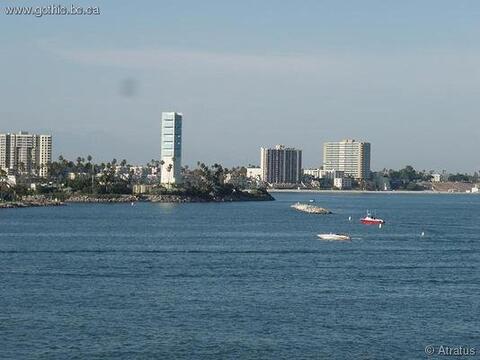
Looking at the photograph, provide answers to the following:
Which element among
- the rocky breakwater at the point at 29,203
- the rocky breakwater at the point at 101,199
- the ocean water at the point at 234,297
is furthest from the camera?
the rocky breakwater at the point at 101,199

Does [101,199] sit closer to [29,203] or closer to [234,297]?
[29,203]

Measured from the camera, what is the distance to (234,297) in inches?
1865

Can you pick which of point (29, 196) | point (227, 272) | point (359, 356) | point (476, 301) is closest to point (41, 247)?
point (227, 272)

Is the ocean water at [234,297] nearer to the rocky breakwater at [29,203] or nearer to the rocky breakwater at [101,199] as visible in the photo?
the rocky breakwater at [29,203]

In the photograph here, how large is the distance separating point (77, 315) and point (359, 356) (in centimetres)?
1286

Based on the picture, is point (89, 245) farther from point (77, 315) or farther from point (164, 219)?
point (164, 219)

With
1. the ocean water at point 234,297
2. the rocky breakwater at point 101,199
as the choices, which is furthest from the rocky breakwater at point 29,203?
the ocean water at point 234,297

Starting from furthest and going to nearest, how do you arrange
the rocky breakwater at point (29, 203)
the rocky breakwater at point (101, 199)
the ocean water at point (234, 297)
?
the rocky breakwater at point (101, 199)
the rocky breakwater at point (29, 203)
the ocean water at point (234, 297)

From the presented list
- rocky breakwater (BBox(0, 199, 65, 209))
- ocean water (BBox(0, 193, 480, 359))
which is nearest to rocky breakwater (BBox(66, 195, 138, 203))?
rocky breakwater (BBox(0, 199, 65, 209))

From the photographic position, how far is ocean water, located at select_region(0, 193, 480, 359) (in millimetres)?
36344

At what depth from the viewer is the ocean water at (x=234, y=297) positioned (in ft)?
119

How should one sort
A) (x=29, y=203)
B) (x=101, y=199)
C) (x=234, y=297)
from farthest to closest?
(x=101, y=199)
(x=29, y=203)
(x=234, y=297)

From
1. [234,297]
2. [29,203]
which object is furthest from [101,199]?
[234,297]

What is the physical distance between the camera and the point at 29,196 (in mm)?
178250
